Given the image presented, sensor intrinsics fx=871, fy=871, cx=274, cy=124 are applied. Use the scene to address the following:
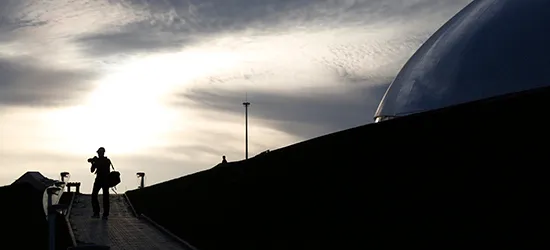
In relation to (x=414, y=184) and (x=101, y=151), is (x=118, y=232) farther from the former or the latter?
(x=414, y=184)

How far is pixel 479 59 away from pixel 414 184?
14.0m

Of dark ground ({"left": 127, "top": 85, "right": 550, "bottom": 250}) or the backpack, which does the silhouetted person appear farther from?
dark ground ({"left": 127, "top": 85, "right": 550, "bottom": 250})

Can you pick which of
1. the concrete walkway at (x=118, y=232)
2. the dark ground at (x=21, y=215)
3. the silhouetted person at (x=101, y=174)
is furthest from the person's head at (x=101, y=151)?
the dark ground at (x=21, y=215)

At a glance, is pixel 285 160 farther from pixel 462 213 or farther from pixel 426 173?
pixel 462 213

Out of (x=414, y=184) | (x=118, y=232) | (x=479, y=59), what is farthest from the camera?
(x=479, y=59)

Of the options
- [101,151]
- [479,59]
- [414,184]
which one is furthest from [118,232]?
[414,184]

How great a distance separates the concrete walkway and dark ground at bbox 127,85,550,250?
3527 mm

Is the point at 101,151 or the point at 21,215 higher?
the point at 101,151

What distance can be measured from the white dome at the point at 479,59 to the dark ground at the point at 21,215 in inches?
380

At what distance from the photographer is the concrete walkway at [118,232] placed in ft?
54.4

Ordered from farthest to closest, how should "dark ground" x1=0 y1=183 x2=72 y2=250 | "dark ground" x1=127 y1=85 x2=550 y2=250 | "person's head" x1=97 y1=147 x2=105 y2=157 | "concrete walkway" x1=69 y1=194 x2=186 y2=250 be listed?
"person's head" x1=97 y1=147 x2=105 y2=157 → "concrete walkway" x1=69 y1=194 x2=186 y2=250 → "dark ground" x1=0 y1=183 x2=72 y2=250 → "dark ground" x1=127 y1=85 x2=550 y2=250

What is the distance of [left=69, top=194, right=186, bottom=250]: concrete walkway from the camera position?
16.6m

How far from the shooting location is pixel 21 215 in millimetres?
15570

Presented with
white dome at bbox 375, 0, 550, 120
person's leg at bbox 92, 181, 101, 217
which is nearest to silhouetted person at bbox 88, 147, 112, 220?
person's leg at bbox 92, 181, 101, 217
